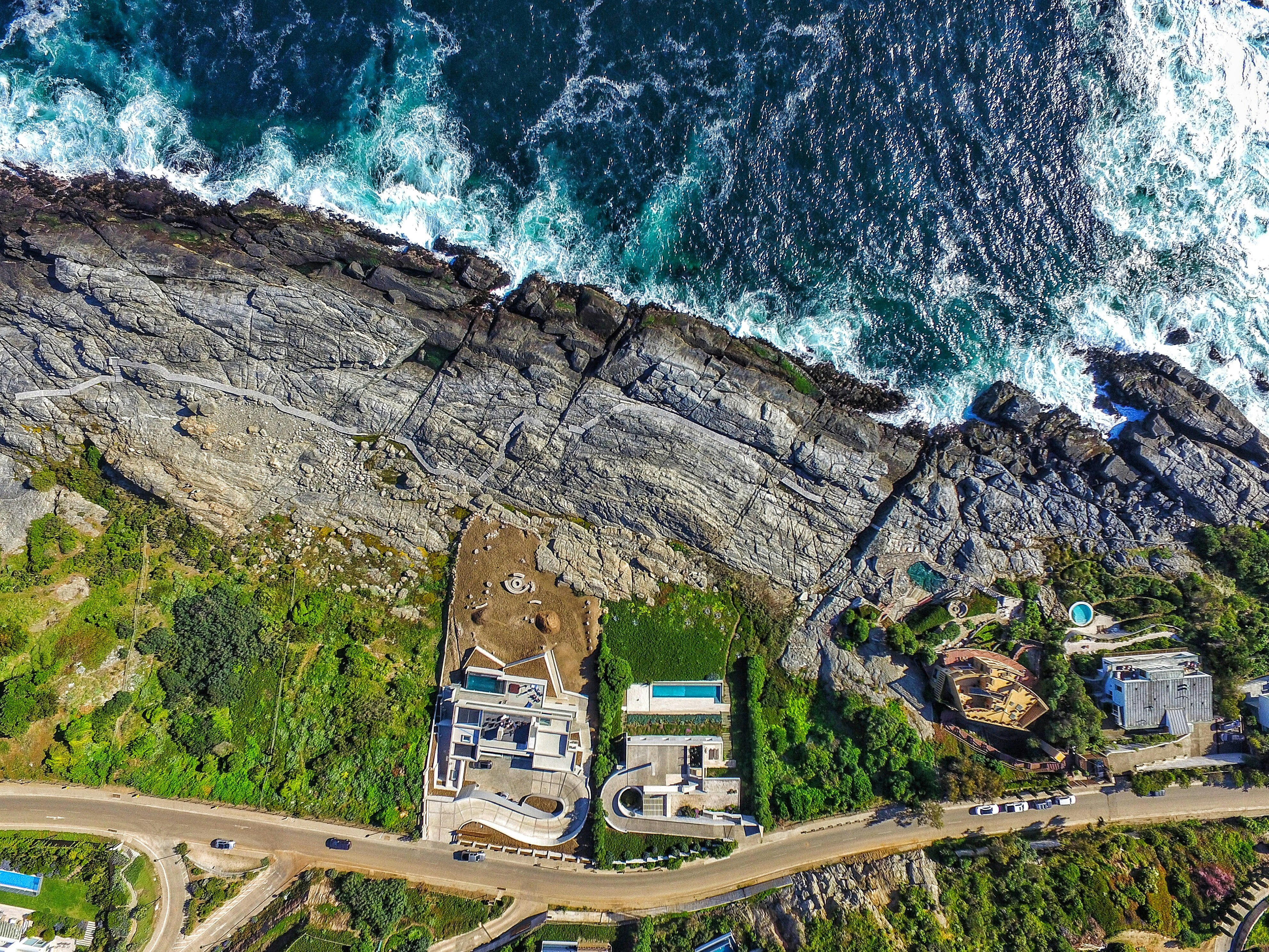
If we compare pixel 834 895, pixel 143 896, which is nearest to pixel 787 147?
pixel 834 895

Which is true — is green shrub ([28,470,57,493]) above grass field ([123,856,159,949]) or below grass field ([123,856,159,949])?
above

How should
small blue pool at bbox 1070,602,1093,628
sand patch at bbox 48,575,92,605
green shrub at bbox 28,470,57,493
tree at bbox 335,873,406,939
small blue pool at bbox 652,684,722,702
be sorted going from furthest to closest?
small blue pool at bbox 652,684,722,702, small blue pool at bbox 1070,602,1093,628, green shrub at bbox 28,470,57,493, sand patch at bbox 48,575,92,605, tree at bbox 335,873,406,939

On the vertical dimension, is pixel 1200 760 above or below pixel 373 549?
below

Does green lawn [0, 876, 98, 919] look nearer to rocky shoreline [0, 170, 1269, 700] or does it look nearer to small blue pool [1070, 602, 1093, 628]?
rocky shoreline [0, 170, 1269, 700]

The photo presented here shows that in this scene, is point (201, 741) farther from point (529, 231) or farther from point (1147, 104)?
point (1147, 104)

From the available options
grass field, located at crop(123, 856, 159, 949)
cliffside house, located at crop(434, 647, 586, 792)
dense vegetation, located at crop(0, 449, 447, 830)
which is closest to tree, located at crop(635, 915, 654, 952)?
cliffside house, located at crop(434, 647, 586, 792)

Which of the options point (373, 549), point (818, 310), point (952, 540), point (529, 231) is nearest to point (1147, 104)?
point (818, 310)

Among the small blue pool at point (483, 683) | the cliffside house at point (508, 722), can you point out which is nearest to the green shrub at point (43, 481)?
the cliffside house at point (508, 722)
